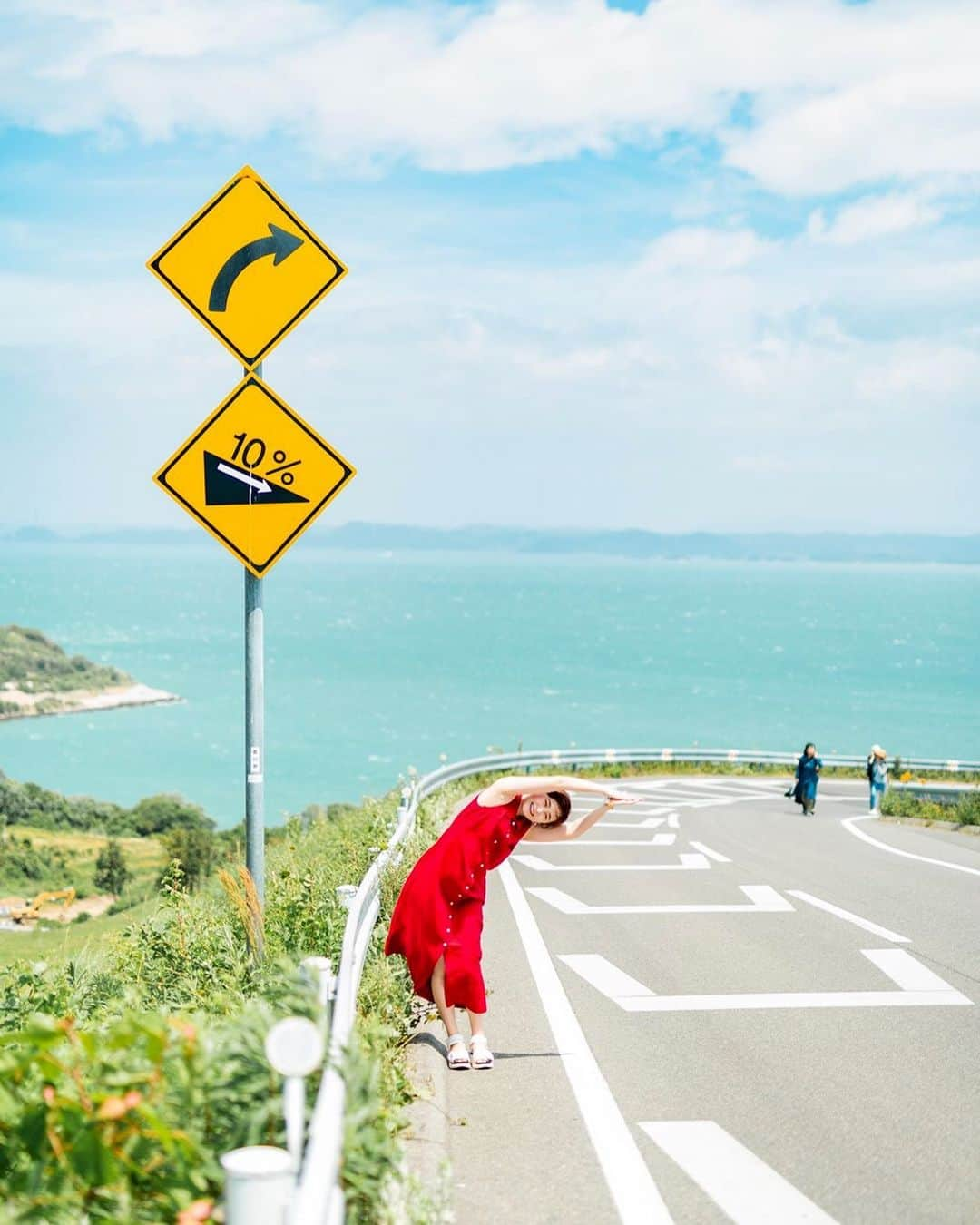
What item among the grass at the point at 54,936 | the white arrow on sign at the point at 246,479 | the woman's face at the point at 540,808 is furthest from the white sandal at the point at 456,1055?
the grass at the point at 54,936

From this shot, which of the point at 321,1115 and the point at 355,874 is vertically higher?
the point at 321,1115

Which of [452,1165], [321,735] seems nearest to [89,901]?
[452,1165]

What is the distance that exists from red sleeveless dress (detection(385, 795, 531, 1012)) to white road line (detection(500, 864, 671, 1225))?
0.68 metres

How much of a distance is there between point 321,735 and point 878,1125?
454 ft

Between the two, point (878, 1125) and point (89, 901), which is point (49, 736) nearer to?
point (89, 901)

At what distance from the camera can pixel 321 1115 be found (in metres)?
3.79

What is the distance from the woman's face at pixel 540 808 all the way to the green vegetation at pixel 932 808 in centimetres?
1851

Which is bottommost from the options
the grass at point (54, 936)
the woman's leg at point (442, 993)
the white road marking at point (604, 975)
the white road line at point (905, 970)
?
the grass at point (54, 936)

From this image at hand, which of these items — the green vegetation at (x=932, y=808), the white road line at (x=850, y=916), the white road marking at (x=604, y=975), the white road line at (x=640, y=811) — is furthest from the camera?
the white road line at (x=640, y=811)

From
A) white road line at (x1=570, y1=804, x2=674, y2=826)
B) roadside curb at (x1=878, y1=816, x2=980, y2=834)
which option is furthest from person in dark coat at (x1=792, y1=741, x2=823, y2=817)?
white road line at (x1=570, y1=804, x2=674, y2=826)

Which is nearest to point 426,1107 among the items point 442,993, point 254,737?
point 442,993

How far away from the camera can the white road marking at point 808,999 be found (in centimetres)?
872

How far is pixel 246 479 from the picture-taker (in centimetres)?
743

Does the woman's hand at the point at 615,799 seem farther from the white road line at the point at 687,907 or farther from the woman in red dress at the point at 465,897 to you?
the white road line at the point at 687,907
